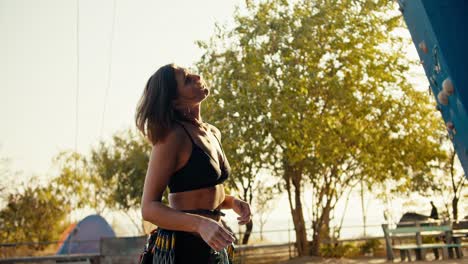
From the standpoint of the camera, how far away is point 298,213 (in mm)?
16516

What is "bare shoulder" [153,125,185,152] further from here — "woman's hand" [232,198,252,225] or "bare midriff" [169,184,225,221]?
"woman's hand" [232,198,252,225]

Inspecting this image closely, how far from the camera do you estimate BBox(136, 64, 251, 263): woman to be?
5.47 ft

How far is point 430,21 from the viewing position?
0.84m

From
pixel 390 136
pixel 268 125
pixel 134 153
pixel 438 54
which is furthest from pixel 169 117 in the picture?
pixel 134 153

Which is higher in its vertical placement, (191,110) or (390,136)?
(390,136)

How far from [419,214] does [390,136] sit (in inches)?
361

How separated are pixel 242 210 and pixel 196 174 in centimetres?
28

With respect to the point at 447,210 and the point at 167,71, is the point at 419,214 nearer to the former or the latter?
the point at 447,210

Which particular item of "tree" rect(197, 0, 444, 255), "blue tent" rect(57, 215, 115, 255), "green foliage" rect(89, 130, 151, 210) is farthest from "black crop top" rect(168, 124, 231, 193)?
"green foliage" rect(89, 130, 151, 210)

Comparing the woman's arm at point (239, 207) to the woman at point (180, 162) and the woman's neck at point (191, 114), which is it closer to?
the woman at point (180, 162)

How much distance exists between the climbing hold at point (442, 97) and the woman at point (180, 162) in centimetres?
86

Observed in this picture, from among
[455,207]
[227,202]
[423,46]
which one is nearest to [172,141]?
[227,202]

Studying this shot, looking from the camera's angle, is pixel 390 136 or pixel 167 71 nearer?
pixel 167 71

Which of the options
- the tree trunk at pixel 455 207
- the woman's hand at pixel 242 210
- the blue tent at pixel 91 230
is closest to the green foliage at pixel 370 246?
the tree trunk at pixel 455 207
